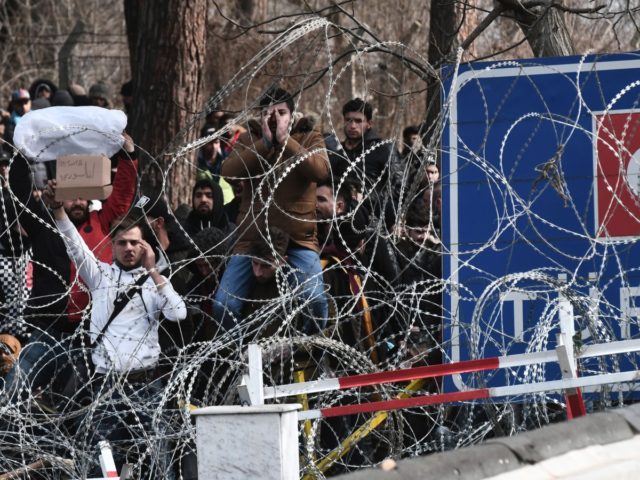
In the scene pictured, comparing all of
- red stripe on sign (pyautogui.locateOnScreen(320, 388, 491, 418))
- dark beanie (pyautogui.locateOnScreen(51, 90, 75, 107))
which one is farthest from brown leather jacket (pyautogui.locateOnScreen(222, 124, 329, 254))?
dark beanie (pyautogui.locateOnScreen(51, 90, 75, 107))

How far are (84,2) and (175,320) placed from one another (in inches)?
903

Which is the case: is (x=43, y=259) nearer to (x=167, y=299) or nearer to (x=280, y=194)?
(x=167, y=299)

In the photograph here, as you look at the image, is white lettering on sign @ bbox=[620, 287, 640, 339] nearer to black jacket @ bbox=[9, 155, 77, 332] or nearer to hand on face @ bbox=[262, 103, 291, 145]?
hand on face @ bbox=[262, 103, 291, 145]

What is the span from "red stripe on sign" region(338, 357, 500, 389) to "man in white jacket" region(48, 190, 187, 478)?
5.36 ft

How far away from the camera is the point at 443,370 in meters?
5.64

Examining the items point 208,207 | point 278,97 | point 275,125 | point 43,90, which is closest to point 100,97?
point 43,90

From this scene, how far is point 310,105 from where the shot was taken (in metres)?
23.8

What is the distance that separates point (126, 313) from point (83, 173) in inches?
34.2

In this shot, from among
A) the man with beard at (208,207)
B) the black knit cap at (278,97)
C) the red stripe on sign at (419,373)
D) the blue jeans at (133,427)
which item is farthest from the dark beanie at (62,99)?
the red stripe on sign at (419,373)

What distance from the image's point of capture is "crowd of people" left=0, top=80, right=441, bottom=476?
7332mm

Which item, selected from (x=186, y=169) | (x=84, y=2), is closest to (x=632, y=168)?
(x=186, y=169)

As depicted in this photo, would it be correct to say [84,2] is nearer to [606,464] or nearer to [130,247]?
[130,247]

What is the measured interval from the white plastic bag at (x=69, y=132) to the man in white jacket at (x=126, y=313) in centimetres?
33

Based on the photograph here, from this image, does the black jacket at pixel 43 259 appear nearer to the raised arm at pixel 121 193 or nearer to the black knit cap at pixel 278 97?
the raised arm at pixel 121 193
